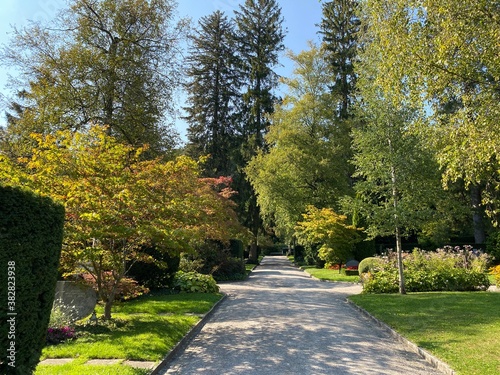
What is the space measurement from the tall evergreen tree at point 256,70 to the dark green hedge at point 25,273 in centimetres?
3031

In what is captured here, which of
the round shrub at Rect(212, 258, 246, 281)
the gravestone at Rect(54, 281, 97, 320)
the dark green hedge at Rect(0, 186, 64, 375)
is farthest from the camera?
the round shrub at Rect(212, 258, 246, 281)

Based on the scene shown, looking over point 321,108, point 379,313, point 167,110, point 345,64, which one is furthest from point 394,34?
point 345,64

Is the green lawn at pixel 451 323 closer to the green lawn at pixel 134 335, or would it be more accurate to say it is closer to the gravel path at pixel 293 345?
the gravel path at pixel 293 345

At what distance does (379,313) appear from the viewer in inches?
404

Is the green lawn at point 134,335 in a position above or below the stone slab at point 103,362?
above

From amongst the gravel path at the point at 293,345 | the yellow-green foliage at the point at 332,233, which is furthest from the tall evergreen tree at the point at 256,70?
the gravel path at the point at 293,345

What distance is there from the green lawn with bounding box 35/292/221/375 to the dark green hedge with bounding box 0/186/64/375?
148cm

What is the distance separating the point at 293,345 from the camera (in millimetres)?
7355

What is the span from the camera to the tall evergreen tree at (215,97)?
35.1m

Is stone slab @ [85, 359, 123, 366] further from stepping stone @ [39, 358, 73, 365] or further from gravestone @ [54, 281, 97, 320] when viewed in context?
gravestone @ [54, 281, 97, 320]

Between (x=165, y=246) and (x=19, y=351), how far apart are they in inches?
196

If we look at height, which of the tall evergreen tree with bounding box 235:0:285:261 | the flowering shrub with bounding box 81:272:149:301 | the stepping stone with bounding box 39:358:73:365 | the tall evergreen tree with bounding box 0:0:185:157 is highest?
the tall evergreen tree with bounding box 235:0:285:261

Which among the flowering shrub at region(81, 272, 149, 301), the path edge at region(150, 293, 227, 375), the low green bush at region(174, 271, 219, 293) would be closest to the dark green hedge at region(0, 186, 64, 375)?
the path edge at region(150, 293, 227, 375)

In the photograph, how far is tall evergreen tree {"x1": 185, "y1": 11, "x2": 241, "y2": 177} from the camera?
35.1 meters
